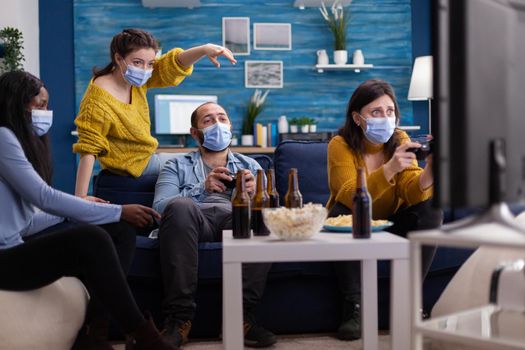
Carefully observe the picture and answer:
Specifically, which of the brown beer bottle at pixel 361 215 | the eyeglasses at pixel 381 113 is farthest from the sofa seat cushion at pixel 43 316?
the eyeglasses at pixel 381 113

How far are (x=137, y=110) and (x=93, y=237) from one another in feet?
4.59

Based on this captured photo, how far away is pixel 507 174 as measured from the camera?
1.32 m

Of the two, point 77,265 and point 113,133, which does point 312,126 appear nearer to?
point 113,133

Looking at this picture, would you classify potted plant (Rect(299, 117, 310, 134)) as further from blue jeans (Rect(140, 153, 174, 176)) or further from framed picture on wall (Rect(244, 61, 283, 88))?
blue jeans (Rect(140, 153, 174, 176))

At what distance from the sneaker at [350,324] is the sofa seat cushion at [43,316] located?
994 millimetres

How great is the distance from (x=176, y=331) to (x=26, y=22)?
163 inches

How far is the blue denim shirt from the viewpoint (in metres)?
2.99

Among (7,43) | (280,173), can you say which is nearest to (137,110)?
(280,173)

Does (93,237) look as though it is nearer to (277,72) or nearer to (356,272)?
(356,272)

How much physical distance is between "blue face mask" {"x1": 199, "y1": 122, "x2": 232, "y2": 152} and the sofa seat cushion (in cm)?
103

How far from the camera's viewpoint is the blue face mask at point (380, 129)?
271cm

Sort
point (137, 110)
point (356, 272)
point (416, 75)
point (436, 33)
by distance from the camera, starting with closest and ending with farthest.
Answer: point (436, 33) → point (356, 272) → point (137, 110) → point (416, 75)

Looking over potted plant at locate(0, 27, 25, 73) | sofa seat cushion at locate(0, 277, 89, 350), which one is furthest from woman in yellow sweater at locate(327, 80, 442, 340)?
potted plant at locate(0, 27, 25, 73)

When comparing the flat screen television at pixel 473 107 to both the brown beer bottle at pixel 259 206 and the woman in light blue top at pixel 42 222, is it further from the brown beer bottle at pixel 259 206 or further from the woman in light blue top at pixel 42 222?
the woman in light blue top at pixel 42 222
